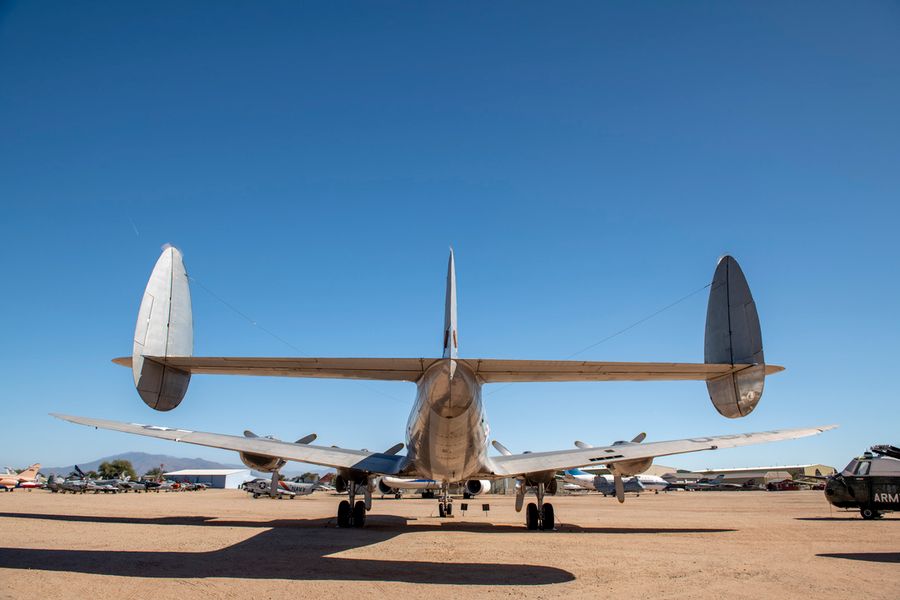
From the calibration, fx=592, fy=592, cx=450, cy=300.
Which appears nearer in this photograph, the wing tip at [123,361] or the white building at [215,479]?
the wing tip at [123,361]

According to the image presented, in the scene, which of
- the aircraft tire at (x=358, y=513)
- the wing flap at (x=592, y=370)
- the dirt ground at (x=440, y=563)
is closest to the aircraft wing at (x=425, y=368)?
the wing flap at (x=592, y=370)

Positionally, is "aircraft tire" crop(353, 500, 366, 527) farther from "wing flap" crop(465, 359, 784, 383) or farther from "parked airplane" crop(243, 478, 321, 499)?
"parked airplane" crop(243, 478, 321, 499)

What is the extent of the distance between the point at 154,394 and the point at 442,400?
203 inches

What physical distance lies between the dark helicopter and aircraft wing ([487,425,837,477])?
22.6 ft

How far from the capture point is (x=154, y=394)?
1060cm

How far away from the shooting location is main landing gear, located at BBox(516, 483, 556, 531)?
17.2 m

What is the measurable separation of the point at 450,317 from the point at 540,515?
8.59 m

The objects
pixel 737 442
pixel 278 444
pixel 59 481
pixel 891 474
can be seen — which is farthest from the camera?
pixel 59 481

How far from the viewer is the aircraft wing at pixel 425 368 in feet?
31.6

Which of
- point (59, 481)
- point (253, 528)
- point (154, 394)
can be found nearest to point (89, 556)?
point (154, 394)

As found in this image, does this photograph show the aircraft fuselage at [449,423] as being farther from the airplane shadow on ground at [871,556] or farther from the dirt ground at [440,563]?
the airplane shadow on ground at [871,556]

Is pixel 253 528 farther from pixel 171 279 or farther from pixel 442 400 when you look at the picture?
pixel 442 400

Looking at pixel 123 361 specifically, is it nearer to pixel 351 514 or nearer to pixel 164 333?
pixel 164 333

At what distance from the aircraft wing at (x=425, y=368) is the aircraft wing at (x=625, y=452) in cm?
595
